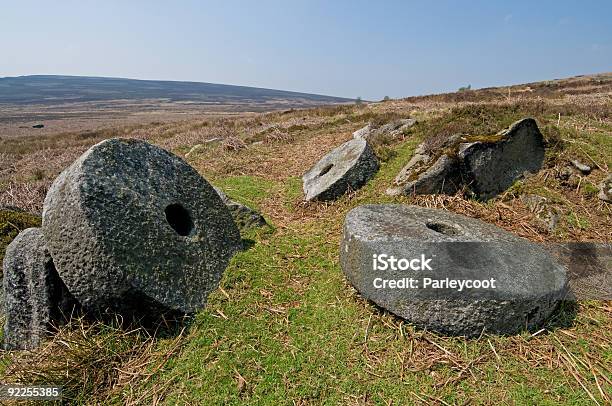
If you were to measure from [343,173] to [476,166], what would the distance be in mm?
2644

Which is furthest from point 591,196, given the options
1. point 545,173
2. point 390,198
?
point 390,198

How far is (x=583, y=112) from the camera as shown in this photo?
13922 mm

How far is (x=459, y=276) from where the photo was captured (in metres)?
4.42

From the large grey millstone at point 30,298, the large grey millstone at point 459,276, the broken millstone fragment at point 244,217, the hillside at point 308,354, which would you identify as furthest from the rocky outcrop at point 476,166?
the large grey millstone at point 30,298

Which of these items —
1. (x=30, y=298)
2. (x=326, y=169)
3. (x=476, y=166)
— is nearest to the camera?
(x=30, y=298)

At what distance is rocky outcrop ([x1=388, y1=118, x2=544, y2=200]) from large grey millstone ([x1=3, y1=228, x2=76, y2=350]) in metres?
5.81

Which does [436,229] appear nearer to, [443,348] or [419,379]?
[443,348]

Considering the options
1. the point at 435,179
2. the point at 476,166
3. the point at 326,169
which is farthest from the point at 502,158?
the point at 326,169

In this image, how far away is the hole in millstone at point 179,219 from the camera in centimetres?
545

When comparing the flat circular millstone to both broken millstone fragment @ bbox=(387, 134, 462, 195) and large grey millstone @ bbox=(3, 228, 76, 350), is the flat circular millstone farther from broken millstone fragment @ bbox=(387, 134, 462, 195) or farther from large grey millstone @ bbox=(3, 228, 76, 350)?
broken millstone fragment @ bbox=(387, 134, 462, 195)

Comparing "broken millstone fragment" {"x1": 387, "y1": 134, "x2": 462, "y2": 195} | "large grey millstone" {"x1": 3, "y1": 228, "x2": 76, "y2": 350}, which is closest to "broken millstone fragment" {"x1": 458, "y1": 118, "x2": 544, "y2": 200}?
"broken millstone fragment" {"x1": 387, "y1": 134, "x2": 462, "y2": 195}

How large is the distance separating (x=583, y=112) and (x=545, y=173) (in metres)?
7.82

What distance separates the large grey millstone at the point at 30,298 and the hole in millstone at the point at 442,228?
4.76m

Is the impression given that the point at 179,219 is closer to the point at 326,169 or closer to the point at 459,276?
the point at 459,276
